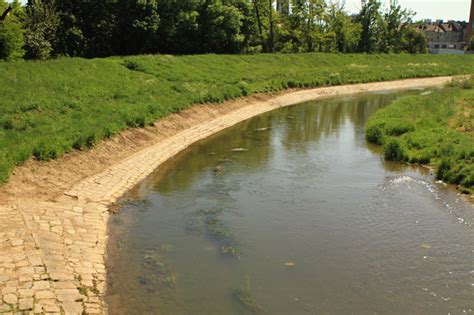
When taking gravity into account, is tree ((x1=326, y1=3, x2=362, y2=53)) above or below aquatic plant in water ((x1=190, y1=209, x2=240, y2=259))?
above

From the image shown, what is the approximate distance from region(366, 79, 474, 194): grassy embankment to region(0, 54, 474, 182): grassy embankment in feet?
30.4

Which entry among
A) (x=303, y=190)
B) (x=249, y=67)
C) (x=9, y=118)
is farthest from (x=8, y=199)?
(x=249, y=67)

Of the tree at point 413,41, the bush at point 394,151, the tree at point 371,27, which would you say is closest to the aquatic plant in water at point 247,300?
the bush at point 394,151

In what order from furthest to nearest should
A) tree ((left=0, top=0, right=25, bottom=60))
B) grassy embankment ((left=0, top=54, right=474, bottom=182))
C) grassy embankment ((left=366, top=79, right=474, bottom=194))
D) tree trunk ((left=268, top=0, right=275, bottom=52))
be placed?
tree trunk ((left=268, top=0, right=275, bottom=52)) → tree ((left=0, top=0, right=25, bottom=60)) → grassy embankment ((left=366, top=79, right=474, bottom=194)) → grassy embankment ((left=0, top=54, right=474, bottom=182))

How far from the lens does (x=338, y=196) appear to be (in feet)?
48.3

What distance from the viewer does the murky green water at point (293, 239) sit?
912 cm

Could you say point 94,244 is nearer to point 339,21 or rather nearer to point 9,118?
point 9,118

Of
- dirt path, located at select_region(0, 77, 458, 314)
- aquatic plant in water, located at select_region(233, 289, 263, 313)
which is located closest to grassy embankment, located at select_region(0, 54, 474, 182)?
dirt path, located at select_region(0, 77, 458, 314)

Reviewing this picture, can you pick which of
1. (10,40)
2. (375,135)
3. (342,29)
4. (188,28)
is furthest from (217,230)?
(342,29)

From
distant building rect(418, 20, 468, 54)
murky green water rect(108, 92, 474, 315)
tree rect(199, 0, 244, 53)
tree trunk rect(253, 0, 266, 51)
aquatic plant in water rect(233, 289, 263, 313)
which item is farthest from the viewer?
distant building rect(418, 20, 468, 54)

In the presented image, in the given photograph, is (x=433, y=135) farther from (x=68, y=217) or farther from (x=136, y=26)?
(x=136, y=26)

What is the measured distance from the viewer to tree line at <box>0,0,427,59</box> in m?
33.3

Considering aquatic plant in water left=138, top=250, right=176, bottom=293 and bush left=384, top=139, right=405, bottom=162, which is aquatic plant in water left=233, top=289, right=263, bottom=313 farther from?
bush left=384, top=139, right=405, bottom=162

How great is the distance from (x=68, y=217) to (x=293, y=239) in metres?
5.19
